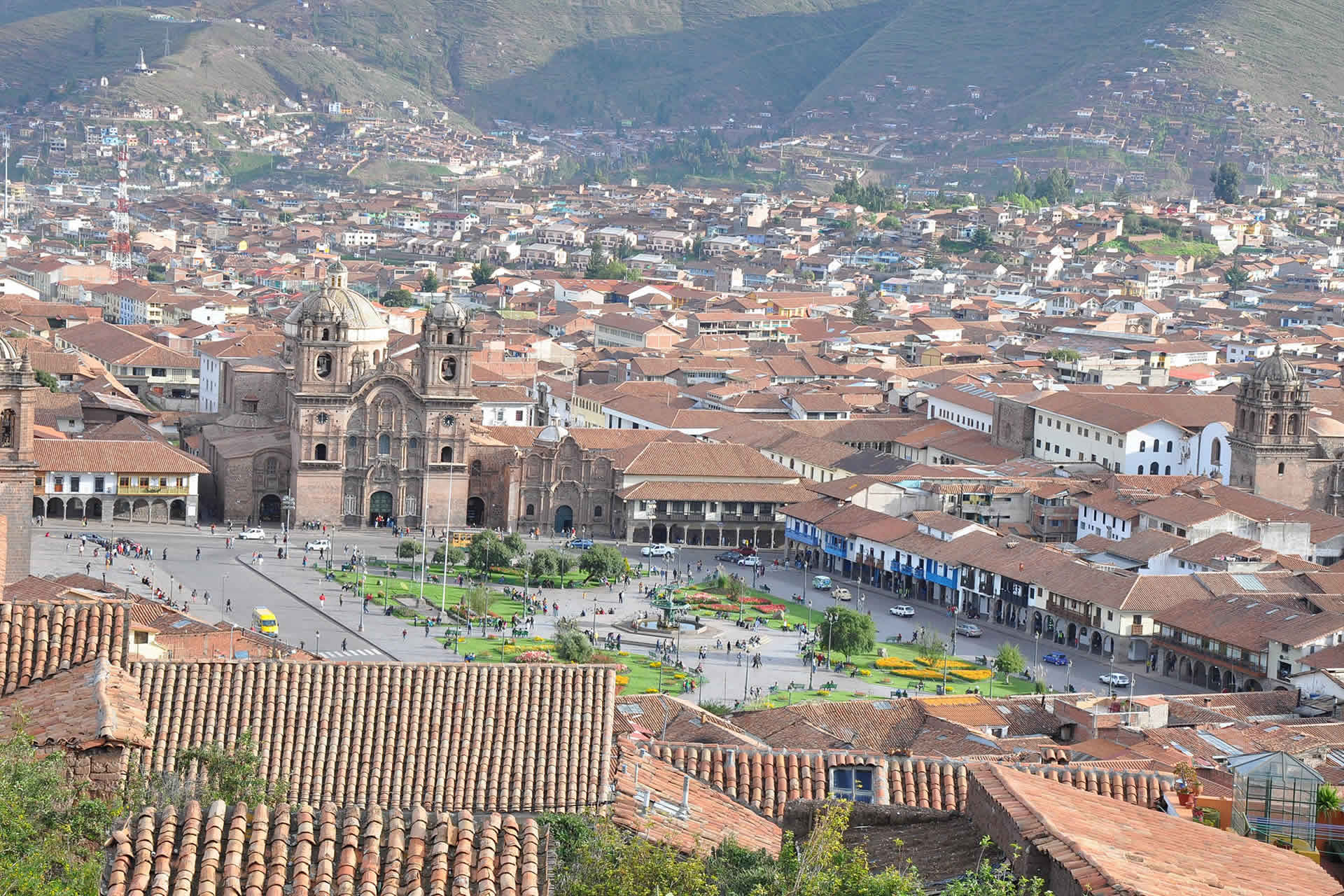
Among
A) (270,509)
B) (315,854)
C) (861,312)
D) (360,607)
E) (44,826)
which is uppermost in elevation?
(315,854)

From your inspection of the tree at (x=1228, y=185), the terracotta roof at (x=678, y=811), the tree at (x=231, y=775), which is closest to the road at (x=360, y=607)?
the terracotta roof at (x=678, y=811)

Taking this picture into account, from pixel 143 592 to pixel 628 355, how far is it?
53276 millimetres

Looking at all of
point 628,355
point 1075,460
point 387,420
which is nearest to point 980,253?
point 628,355

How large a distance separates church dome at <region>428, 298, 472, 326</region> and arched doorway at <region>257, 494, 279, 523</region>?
709 centimetres

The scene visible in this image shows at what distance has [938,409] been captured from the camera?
91.0 m

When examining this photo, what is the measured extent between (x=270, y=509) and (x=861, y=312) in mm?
64413

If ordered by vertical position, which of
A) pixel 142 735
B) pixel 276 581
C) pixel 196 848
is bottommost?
pixel 276 581

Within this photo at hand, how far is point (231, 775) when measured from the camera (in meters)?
17.9

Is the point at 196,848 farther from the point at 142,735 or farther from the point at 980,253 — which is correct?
the point at 980,253

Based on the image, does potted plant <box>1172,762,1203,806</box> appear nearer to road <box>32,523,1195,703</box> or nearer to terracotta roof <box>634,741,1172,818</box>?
terracotta roof <box>634,741,1172,818</box>

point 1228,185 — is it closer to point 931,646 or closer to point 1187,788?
point 931,646

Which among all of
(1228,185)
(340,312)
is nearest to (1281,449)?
(340,312)

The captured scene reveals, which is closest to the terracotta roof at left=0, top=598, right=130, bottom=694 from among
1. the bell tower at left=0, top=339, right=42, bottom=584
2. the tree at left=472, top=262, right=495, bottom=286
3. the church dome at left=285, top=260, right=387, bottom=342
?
the bell tower at left=0, top=339, right=42, bottom=584

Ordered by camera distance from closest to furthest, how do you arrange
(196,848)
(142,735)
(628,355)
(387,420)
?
(196,848)
(142,735)
(387,420)
(628,355)
